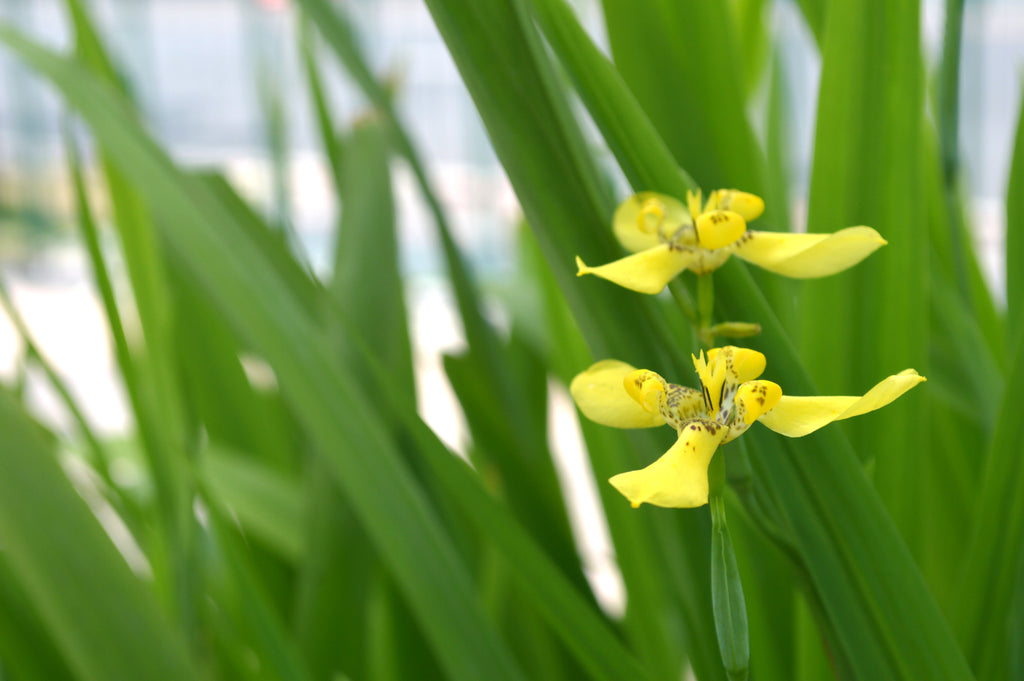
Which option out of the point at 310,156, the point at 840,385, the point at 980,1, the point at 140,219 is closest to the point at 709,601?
the point at 840,385

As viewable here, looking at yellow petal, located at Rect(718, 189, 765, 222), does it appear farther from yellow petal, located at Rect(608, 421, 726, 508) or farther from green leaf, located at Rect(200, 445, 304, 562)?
green leaf, located at Rect(200, 445, 304, 562)

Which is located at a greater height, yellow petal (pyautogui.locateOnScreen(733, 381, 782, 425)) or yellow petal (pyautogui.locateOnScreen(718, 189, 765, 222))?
yellow petal (pyautogui.locateOnScreen(718, 189, 765, 222))

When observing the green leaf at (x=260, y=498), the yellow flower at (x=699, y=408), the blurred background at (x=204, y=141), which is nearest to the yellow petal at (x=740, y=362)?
the yellow flower at (x=699, y=408)

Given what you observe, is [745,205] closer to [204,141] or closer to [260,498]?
[260,498]

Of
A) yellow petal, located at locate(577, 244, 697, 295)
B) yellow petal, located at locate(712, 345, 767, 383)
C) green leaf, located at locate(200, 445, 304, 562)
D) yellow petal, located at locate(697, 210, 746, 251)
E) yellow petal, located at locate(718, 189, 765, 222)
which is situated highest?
yellow petal, located at locate(718, 189, 765, 222)

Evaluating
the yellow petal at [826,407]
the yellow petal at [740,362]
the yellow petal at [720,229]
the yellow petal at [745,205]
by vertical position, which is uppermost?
the yellow petal at [745,205]

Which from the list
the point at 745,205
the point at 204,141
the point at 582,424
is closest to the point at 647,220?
the point at 745,205

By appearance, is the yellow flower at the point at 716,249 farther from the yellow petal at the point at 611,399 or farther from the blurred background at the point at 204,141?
the blurred background at the point at 204,141

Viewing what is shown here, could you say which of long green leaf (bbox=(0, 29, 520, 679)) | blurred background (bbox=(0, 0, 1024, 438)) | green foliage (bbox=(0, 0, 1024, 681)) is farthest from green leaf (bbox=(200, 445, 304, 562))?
blurred background (bbox=(0, 0, 1024, 438))
